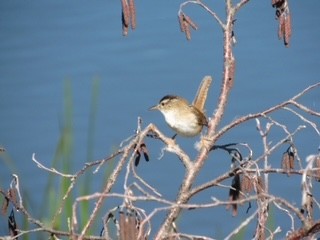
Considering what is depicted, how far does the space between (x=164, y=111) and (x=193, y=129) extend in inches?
13.6

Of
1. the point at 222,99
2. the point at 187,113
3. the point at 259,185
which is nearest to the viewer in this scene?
the point at 259,185

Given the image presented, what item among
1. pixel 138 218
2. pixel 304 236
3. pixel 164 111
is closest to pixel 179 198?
pixel 138 218

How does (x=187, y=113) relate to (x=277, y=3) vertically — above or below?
below

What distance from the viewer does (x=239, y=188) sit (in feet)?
8.12

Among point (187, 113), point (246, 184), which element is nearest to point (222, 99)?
point (246, 184)

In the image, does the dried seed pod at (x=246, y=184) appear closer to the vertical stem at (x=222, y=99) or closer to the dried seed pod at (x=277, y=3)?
the vertical stem at (x=222, y=99)

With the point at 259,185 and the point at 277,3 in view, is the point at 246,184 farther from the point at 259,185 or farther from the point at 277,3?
the point at 277,3

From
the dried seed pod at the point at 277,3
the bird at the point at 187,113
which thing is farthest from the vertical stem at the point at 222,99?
the bird at the point at 187,113

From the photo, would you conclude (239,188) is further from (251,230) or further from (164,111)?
(251,230)

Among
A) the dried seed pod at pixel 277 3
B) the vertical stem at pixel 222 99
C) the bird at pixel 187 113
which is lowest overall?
the bird at pixel 187 113

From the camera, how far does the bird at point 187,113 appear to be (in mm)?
3506

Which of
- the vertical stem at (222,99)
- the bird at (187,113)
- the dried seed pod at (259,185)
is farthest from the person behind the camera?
the bird at (187,113)

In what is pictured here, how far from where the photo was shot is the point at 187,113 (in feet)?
11.7

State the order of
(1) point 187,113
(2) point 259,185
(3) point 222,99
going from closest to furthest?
(2) point 259,185, (3) point 222,99, (1) point 187,113
